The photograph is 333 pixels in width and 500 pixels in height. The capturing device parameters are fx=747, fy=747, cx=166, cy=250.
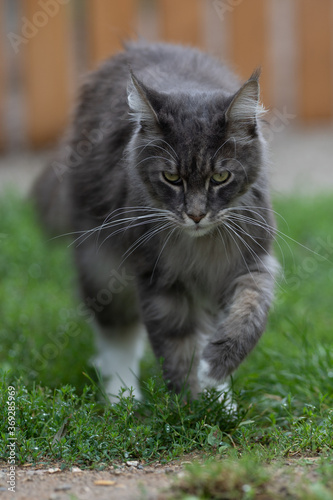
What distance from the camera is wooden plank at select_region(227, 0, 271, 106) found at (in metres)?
10.3

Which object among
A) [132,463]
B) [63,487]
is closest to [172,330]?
[132,463]

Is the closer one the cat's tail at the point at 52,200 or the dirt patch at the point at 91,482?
the dirt patch at the point at 91,482

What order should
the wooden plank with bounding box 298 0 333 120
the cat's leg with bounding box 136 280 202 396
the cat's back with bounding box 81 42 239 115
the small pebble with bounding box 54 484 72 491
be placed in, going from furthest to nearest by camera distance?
1. the wooden plank with bounding box 298 0 333 120
2. the cat's back with bounding box 81 42 239 115
3. the cat's leg with bounding box 136 280 202 396
4. the small pebble with bounding box 54 484 72 491

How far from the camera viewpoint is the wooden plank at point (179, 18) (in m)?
9.98

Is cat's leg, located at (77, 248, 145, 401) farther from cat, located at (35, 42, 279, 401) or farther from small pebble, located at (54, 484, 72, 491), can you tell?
small pebble, located at (54, 484, 72, 491)

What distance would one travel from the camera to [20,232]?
6.65 meters

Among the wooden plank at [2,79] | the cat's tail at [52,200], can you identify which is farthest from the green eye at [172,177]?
the wooden plank at [2,79]

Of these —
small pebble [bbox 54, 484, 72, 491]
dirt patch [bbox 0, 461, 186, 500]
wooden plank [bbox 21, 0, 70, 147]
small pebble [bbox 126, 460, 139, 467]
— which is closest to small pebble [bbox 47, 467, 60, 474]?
dirt patch [bbox 0, 461, 186, 500]

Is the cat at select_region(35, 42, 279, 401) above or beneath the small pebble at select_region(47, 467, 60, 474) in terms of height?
above

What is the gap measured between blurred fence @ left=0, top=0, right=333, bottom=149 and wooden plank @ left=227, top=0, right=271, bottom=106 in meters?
0.01

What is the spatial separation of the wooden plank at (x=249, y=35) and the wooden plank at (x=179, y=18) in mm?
568

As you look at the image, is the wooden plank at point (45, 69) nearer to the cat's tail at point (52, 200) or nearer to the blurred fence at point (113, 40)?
the blurred fence at point (113, 40)

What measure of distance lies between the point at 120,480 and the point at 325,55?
897 centimetres

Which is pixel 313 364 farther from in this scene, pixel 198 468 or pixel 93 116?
pixel 93 116
